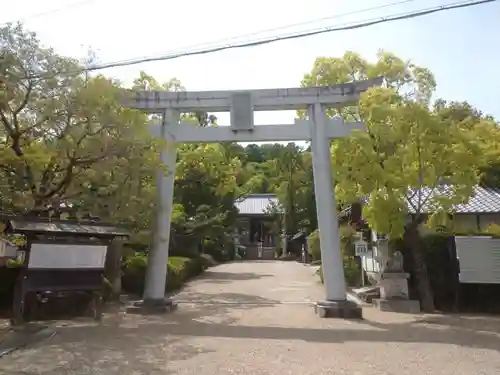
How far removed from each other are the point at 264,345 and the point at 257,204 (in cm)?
4332

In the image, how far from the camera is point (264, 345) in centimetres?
883

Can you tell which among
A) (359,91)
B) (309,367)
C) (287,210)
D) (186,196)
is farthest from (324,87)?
(287,210)

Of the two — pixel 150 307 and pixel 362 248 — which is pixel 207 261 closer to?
pixel 362 248

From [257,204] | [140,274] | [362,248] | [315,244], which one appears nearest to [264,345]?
[140,274]

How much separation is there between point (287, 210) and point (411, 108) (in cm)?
3193

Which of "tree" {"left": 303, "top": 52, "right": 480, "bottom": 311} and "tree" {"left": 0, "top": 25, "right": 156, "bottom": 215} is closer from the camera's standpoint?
"tree" {"left": 0, "top": 25, "right": 156, "bottom": 215}

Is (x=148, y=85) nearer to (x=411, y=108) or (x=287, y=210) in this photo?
(x=411, y=108)

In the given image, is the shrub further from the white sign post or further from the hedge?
the hedge

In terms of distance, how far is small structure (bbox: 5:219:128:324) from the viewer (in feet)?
34.1

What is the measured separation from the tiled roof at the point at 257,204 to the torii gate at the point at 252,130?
34.0 meters

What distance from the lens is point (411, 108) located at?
474 inches

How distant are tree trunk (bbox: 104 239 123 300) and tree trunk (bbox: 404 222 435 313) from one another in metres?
9.51

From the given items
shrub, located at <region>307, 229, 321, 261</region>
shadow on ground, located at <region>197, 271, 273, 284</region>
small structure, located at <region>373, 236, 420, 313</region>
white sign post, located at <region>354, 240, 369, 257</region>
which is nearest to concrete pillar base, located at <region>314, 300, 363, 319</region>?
small structure, located at <region>373, 236, 420, 313</region>

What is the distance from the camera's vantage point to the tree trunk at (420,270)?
13.5 metres
